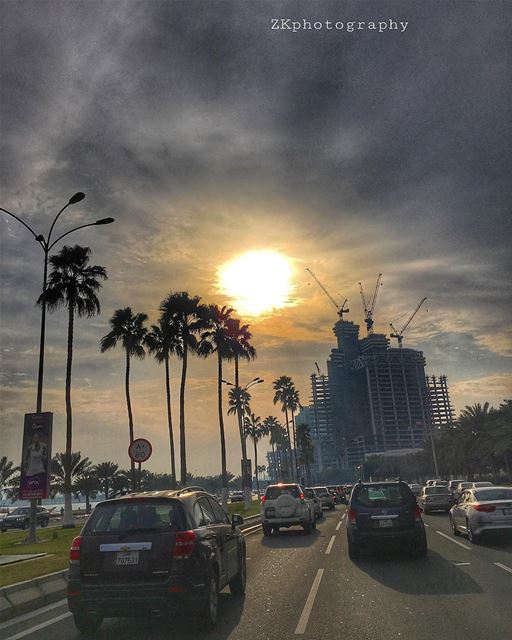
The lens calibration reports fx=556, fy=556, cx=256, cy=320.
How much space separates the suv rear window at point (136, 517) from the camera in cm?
720

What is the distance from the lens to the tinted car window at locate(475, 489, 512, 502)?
15.0 meters

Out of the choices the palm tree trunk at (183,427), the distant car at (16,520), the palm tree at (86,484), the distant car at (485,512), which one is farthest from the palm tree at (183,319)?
the palm tree at (86,484)

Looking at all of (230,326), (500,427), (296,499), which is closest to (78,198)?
(296,499)

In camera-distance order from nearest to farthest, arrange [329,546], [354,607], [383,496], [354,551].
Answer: [354,607], [354,551], [383,496], [329,546]

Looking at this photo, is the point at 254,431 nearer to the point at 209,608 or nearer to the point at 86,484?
the point at 86,484

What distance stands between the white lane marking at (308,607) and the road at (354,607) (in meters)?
0.01

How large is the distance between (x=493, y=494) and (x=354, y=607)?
8911 mm

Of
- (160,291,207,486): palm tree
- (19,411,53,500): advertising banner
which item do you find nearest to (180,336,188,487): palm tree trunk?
(160,291,207,486): palm tree

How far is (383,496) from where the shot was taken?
13.3 meters

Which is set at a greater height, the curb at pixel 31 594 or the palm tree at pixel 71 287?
the palm tree at pixel 71 287

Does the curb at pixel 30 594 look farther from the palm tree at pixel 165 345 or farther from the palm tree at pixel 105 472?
the palm tree at pixel 105 472

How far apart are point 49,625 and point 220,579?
2.51m

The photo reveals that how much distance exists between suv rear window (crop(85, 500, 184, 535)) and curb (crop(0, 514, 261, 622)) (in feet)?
8.44

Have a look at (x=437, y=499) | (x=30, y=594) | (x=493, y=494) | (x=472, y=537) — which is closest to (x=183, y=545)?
(x=30, y=594)
